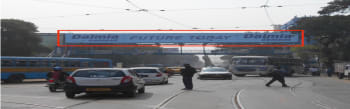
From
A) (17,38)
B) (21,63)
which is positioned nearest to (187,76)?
(21,63)

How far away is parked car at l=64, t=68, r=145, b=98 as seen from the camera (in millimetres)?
13758

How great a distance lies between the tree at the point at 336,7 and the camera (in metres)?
45.9

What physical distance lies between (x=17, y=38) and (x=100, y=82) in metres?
47.1

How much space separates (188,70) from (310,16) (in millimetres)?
32841

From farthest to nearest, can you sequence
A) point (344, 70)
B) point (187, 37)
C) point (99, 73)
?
point (187, 37) < point (344, 70) < point (99, 73)

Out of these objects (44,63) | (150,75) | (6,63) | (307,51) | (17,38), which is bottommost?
(150,75)

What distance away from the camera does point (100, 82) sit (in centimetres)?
1377

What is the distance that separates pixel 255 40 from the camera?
6078cm

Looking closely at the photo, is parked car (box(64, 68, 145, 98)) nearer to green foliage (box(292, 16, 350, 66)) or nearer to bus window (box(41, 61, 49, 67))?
bus window (box(41, 61, 49, 67))

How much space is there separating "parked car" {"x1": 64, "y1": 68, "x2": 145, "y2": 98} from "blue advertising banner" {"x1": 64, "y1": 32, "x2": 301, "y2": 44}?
45.3 metres

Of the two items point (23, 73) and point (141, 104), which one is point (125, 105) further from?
point (23, 73)

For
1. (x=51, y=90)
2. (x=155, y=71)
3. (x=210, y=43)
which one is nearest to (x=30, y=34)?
(x=210, y=43)

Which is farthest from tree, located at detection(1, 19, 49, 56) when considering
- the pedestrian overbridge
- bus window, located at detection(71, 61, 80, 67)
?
bus window, located at detection(71, 61, 80, 67)

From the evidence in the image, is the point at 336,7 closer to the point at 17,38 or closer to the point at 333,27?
the point at 333,27
